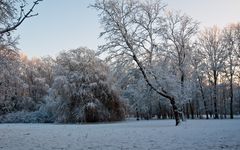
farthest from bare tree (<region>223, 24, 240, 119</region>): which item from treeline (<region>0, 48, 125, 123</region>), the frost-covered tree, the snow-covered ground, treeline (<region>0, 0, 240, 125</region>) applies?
the snow-covered ground

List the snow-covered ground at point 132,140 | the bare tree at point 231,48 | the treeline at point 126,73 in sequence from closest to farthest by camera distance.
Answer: the snow-covered ground at point 132,140, the treeline at point 126,73, the bare tree at point 231,48

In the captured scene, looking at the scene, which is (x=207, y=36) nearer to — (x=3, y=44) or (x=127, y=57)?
(x=127, y=57)

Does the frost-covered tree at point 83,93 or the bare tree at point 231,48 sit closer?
the frost-covered tree at point 83,93

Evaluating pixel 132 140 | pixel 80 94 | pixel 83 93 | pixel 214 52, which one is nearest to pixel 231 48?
pixel 214 52

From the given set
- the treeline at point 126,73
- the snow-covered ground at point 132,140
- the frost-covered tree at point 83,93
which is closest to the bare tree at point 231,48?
the treeline at point 126,73

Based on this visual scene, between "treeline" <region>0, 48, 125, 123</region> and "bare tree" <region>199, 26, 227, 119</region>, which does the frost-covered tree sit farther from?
"bare tree" <region>199, 26, 227, 119</region>

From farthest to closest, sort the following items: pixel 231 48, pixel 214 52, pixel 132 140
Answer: pixel 214 52
pixel 231 48
pixel 132 140

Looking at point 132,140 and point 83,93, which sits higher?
point 83,93

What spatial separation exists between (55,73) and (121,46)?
→ 22.6 meters

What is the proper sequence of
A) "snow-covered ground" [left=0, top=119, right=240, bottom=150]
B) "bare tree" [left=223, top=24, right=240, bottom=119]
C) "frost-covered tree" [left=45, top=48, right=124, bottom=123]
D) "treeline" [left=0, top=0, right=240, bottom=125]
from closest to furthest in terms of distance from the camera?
"snow-covered ground" [left=0, top=119, right=240, bottom=150] < "treeline" [left=0, top=0, right=240, bottom=125] < "frost-covered tree" [left=45, top=48, right=124, bottom=123] < "bare tree" [left=223, top=24, right=240, bottom=119]

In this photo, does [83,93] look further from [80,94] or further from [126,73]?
[126,73]

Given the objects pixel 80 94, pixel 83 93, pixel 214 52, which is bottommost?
pixel 80 94

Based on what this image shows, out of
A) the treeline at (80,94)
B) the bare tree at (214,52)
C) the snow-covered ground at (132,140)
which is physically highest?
the bare tree at (214,52)

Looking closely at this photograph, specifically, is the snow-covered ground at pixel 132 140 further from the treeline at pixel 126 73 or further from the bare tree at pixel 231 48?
the bare tree at pixel 231 48
